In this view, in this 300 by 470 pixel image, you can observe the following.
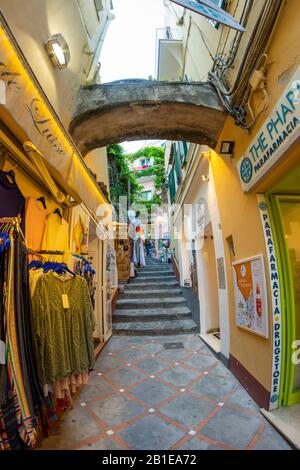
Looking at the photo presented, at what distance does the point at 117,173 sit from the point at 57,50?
697cm

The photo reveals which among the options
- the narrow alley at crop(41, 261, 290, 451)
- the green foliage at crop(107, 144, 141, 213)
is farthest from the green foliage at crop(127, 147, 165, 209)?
the narrow alley at crop(41, 261, 290, 451)

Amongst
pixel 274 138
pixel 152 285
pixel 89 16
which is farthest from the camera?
pixel 152 285

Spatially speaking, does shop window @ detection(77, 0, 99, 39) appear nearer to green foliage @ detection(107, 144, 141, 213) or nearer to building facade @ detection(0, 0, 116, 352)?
building facade @ detection(0, 0, 116, 352)

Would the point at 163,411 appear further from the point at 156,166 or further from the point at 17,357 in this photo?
the point at 156,166

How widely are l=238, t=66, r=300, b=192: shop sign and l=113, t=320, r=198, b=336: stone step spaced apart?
3.86m

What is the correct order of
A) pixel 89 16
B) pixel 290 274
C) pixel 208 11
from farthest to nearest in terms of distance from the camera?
pixel 89 16, pixel 290 274, pixel 208 11

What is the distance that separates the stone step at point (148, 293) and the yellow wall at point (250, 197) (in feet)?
13.2

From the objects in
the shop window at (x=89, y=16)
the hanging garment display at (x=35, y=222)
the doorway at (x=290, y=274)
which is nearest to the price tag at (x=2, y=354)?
the hanging garment display at (x=35, y=222)

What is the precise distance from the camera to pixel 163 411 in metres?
2.49

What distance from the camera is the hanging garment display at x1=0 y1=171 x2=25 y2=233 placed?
1.76 metres

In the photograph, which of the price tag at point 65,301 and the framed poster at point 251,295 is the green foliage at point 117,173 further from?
the price tag at point 65,301

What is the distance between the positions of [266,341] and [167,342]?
2.80 meters

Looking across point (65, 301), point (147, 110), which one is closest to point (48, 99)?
point (147, 110)
